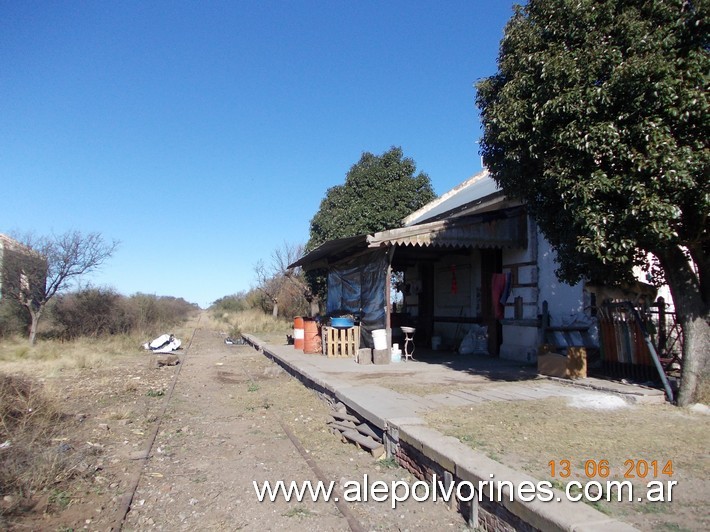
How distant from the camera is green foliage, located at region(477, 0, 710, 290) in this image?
18.6ft

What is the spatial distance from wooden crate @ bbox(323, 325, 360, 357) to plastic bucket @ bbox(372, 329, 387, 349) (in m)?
1.68

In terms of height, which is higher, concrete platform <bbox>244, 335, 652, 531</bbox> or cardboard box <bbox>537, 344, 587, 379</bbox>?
cardboard box <bbox>537, 344, 587, 379</bbox>

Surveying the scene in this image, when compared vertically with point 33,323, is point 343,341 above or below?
below

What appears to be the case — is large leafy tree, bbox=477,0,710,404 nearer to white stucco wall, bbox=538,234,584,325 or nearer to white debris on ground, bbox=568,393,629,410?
white debris on ground, bbox=568,393,629,410

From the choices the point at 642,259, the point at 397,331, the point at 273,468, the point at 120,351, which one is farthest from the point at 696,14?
the point at 120,351

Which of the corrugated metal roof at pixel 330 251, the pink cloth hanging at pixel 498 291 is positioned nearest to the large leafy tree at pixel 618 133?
the pink cloth hanging at pixel 498 291

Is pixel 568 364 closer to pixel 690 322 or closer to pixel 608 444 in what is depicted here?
pixel 690 322

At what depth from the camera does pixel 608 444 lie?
508cm

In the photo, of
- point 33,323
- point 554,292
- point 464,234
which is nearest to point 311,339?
point 464,234

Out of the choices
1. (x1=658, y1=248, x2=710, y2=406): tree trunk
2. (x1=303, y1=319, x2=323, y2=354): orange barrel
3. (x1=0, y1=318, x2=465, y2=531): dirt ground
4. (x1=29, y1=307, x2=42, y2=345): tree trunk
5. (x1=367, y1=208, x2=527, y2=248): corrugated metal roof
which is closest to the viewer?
(x1=0, y1=318, x2=465, y2=531): dirt ground

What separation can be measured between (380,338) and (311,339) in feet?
12.3

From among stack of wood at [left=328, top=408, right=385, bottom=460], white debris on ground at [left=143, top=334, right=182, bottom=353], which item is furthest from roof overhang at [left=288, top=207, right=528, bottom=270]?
white debris on ground at [left=143, top=334, right=182, bottom=353]

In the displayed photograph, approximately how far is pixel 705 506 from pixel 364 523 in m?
2.57

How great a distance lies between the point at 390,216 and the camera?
22234 mm
